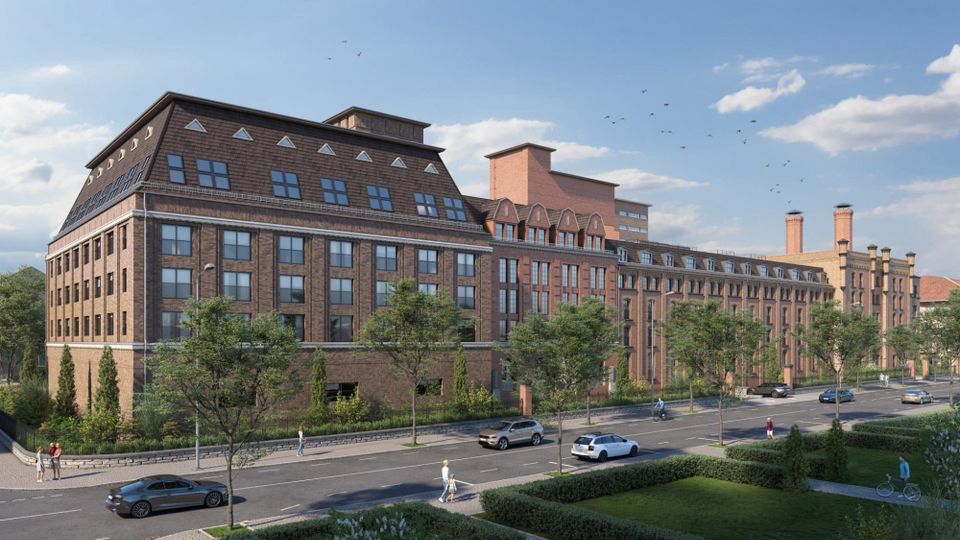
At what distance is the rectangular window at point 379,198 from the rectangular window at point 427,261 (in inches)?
163

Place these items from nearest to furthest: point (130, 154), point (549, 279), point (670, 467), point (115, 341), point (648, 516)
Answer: point (648, 516), point (670, 467), point (115, 341), point (130, 154), point (549, 279)

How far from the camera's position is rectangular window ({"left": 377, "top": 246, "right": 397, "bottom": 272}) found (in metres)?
50.2

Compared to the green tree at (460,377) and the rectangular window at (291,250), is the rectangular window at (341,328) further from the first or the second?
the green tree at (460,377)

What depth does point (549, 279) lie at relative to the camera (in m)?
63.6

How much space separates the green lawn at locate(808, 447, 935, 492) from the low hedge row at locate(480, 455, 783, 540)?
574 centimetres

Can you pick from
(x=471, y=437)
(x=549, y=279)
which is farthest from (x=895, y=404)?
(x=471, y=437)

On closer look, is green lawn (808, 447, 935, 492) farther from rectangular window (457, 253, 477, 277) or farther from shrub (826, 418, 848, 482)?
rectangular window (457, 253, 477, 277)

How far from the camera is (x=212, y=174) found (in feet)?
144

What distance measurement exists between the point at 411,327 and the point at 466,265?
13.4 metres

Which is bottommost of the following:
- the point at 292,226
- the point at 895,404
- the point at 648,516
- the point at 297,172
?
the point at 895,404

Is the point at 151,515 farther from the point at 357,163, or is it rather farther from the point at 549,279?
the point at 549,279

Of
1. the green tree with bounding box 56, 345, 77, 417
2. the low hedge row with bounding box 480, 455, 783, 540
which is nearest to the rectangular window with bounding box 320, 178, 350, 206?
the green tree with bounding box 56, 345, 77, 417

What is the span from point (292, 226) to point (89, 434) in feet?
56.4

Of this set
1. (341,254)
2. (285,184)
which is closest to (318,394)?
(341,254)
